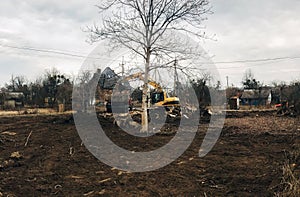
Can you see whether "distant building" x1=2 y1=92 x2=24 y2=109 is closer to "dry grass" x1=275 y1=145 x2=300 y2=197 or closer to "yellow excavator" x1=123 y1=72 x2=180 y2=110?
"yellow excavator" x1=123 y1=72 x2=180 y2=110

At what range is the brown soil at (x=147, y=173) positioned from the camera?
466cm

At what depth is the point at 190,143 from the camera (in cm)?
865

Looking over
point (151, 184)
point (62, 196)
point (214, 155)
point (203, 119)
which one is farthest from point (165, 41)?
point (203, 119)

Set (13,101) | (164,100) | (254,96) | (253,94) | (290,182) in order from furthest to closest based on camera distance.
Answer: (253,94) → (254,96) → (13,101) → (164,100) → (290,182)

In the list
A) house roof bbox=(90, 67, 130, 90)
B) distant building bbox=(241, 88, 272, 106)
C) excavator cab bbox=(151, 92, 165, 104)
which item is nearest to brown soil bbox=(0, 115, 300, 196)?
house roof bbox=(90, 67, 130, 90)

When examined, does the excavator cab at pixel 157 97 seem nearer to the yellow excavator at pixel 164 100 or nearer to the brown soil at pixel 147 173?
the yellow excavator at pixel 164 100

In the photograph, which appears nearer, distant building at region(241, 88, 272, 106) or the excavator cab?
the excavator cab

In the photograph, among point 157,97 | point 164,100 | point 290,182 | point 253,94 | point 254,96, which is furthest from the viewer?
point 253,94

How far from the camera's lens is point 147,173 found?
5652 millimetres

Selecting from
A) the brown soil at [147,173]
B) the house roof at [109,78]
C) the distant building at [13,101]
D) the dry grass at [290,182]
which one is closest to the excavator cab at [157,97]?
the house roof at [109,78]

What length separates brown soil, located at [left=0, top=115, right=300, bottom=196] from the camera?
466 cm

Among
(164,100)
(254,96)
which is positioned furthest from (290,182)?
(254,96)

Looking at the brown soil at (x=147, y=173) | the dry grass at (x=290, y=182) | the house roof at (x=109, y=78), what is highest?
the house roof at (x=109, y=78)

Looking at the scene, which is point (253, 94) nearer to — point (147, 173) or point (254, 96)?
point (254, 96)
